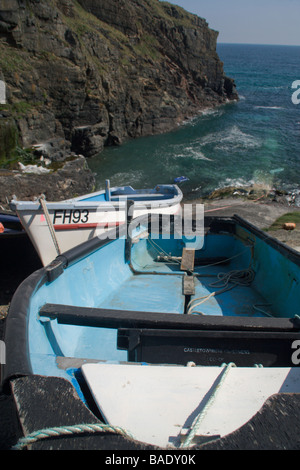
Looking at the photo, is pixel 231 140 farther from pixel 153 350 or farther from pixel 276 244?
pixel 153 350

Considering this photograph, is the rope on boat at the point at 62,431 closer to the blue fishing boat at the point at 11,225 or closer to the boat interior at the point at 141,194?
the blue fishing boat at the point at 11,225

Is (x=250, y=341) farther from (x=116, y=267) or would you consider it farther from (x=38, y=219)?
(x=38, y=219)

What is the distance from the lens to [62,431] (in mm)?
1636

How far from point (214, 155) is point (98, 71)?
12996 mm

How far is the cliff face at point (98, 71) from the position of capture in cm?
2181

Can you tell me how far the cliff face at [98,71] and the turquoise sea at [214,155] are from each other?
2.54m

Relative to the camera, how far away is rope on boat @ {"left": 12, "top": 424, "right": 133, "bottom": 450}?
164 cm

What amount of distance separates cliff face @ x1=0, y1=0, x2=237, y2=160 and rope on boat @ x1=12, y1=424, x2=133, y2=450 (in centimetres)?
1889

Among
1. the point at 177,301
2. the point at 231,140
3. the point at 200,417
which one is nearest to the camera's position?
the point at 200,417

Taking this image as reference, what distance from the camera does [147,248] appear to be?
673 centimetres

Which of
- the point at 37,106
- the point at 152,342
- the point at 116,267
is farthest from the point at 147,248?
the point at 37,106

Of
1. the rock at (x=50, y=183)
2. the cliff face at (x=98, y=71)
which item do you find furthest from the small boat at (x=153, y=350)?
the cliff face at (x=98, y=71)

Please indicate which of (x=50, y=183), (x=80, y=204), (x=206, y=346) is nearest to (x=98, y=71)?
(x=50, y=183)

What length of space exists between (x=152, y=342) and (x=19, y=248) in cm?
657
